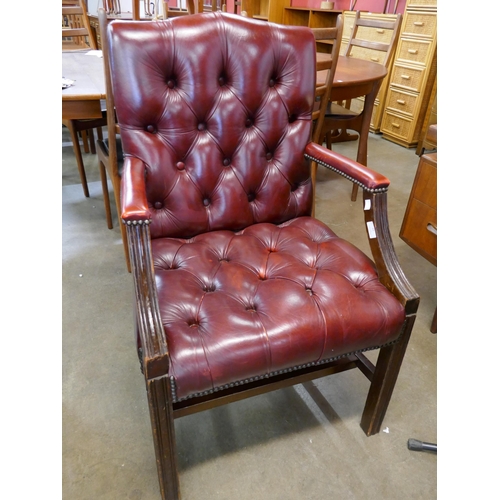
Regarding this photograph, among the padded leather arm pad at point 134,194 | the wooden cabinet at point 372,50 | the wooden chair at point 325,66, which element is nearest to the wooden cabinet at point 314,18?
the wooden cabinet at point 372,50

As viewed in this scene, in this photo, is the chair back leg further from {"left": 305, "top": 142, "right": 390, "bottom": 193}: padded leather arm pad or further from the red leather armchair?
{"left": 305, "top": 142, "right": 390, "bottom": 193}: padded leather arm pad

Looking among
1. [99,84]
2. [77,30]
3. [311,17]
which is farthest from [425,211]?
[311,17]

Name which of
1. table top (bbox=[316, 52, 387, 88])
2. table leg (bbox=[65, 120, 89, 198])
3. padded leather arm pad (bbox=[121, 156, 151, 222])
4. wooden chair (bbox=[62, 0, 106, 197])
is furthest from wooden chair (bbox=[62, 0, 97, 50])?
padded leather arm pad (bbox=[121, 156, 151, 222])

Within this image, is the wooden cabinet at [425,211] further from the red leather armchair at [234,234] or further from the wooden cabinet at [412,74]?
the wooden cabinet at [412,74]

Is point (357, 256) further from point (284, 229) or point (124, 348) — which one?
point (124, 348)

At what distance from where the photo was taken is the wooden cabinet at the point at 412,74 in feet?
10.0

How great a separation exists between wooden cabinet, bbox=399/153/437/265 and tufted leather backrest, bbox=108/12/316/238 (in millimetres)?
509

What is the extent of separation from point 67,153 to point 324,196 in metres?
1.99

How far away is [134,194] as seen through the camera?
847 millimetres

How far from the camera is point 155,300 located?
2.64 feet

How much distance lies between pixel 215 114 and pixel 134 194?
0.44m

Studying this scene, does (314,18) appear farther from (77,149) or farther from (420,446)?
(420,446)

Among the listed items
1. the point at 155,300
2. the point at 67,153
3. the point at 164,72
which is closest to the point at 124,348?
the point at 155,300

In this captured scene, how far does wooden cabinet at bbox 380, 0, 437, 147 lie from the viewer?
3053 millimetres
